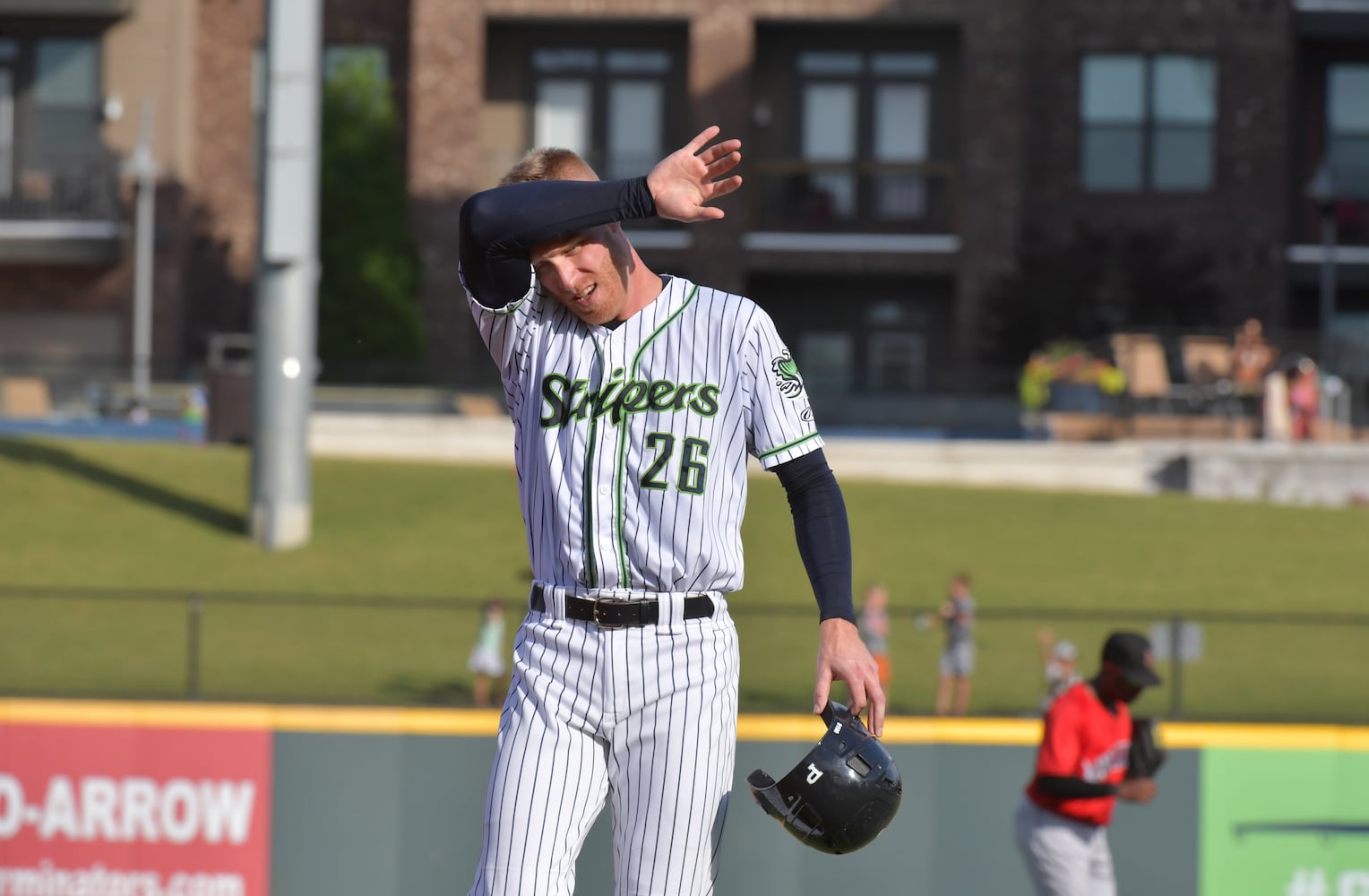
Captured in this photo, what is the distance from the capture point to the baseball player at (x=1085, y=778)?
Answer: 22.7ft

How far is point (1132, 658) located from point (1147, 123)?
25279 millimetres

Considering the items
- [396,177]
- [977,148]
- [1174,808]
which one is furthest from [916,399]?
[1174,808]

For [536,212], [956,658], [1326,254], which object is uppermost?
[1326,254]

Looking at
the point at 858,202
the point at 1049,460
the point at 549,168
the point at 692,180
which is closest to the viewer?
the point at 692,180

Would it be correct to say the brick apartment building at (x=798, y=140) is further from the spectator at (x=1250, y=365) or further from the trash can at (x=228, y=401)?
the spectator at (x=1250, y=365)

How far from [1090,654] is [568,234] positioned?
500 inches

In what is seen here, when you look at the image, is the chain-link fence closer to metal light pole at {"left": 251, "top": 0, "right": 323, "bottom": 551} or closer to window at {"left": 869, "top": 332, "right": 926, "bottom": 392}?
metal light pole at {"left": 251, "top": 0, "right": 323, "bottom": 551}

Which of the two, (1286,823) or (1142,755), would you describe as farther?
(1286,823)

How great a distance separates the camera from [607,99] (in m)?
31.9

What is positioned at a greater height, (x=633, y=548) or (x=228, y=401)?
(x=228, y=401)

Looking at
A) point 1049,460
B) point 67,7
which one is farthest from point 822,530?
point 67,7

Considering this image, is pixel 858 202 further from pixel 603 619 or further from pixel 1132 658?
pixel 603 619

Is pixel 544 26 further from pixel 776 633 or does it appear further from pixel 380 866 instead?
pixel 380 866

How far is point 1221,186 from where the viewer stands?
3038cm
